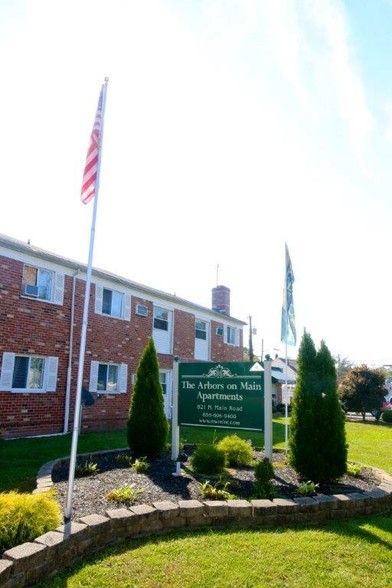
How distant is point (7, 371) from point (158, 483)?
27.9 ft

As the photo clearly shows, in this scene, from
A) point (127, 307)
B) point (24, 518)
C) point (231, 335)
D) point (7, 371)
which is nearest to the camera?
point (24, 518)

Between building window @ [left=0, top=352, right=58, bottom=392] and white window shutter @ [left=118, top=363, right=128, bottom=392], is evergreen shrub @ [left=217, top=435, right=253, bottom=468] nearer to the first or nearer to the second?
building window @ [left=0, top=352, right=58, bottom=392]

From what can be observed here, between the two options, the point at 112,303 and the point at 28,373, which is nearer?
the point at 28,373

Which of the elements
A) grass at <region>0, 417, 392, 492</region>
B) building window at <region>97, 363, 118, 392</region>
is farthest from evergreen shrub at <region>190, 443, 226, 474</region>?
building window at <region>97, 363, 118, 392</region>

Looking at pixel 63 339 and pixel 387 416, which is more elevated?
pixel 63 339

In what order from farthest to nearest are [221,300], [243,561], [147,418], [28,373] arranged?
[221,300]
[28,373]
[147,418]
[243,561]

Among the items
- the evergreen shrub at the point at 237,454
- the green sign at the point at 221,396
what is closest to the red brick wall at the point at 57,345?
the green sign at the point at 221,396

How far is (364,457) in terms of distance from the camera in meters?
9.93

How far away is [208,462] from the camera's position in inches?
282

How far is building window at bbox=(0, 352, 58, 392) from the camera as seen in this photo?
12.9 metres

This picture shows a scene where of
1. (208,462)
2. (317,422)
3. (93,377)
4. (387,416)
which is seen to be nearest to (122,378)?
(93,377)

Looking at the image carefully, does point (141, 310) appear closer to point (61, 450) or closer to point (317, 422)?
point (61, 450)

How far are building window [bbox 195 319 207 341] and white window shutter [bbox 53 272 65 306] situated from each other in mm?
9230

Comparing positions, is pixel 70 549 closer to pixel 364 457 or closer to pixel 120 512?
pixel 120 512
